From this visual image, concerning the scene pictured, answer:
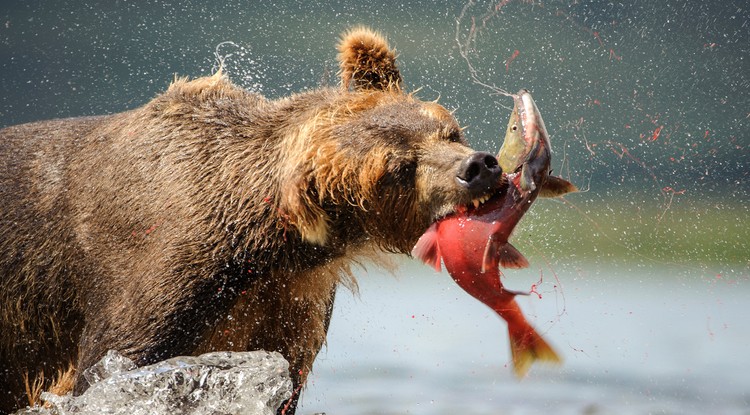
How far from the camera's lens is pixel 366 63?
4.16 metres

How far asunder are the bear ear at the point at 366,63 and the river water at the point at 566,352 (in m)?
0.91

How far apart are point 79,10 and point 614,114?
5.36 m

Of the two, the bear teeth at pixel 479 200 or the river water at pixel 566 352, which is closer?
the bear teeth at pixel 479 200

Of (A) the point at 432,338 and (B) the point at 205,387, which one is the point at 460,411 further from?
(B) the point at 205,387

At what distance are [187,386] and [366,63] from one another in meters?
1.50

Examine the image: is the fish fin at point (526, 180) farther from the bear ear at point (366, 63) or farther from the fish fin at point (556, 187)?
the bear ear at point (366, 63)

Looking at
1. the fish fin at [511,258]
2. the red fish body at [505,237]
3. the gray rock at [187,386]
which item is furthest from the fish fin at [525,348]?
the gray rock at [187,386]

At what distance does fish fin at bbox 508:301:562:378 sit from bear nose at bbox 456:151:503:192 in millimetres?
435

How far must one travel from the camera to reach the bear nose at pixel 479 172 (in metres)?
3.42

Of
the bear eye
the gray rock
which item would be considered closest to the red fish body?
the bear eye

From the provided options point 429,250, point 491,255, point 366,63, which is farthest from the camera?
point 366,63

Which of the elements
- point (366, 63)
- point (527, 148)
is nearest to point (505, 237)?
point (527, 148)

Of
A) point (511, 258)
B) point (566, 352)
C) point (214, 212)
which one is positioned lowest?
point (566, 352)

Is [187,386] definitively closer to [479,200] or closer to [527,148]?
[479,200]
